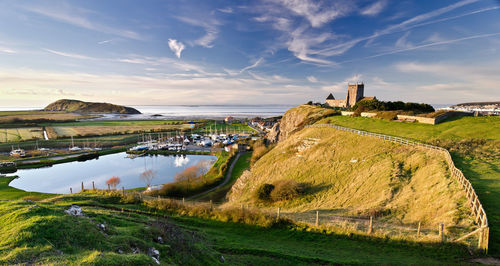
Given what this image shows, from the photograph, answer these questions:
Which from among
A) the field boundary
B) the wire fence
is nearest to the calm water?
the wire fence

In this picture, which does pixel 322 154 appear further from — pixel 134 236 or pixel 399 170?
pixel 134 236

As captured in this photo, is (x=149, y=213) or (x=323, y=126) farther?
(x=323, y=126)

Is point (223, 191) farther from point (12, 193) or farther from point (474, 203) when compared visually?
point (12, 193)

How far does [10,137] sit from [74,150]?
43272 mm

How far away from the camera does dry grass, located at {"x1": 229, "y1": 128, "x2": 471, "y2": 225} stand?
47.1 ft

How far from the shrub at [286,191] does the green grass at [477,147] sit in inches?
566

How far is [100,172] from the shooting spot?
52.7 meters

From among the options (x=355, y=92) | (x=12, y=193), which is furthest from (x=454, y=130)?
(x=12, y=193)

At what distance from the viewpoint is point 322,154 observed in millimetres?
30844

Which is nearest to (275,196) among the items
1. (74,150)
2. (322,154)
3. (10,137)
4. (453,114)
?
(322,154)

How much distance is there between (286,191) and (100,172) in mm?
52590

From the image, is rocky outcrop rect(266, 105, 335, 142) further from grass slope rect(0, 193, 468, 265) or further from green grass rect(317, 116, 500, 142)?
grass slope rect(0, 193, 468, 265)

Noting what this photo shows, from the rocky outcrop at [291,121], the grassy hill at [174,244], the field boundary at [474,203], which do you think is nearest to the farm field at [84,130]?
the rocky outcrop at [291,121]

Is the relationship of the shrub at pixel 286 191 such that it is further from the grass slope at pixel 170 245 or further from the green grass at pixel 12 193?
the green grass at pixel 12 193
